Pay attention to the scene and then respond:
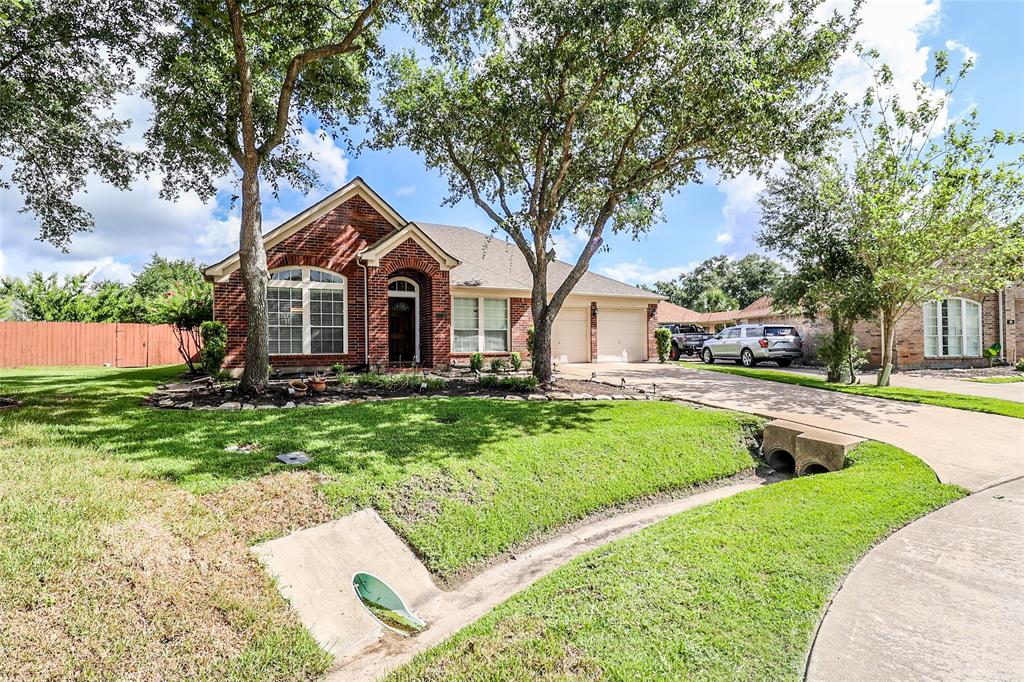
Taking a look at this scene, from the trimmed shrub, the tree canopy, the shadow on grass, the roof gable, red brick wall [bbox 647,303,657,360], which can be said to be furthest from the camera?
the tree canopy

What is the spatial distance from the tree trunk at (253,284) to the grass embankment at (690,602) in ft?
25.1

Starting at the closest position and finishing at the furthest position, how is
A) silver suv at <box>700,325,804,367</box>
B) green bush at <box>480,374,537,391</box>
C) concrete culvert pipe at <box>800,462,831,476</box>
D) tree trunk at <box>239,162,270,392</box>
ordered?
concrete culvert pipe at <box>800,462,831,476</box> → tree trunk at <box>239,162,270,392</box> → green bush at <box>480,374,537,391</box> → silver suv at <box>700,325,804,367</box>

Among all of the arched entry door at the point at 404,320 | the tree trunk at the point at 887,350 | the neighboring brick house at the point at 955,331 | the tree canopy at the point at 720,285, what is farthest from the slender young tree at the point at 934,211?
the tree canopy at the point at 720,285

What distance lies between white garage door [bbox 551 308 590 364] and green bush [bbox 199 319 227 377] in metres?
11.4

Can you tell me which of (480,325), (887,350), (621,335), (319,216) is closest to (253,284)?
(319,216)

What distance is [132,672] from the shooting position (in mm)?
2654

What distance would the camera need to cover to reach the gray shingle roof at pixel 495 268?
1662cm

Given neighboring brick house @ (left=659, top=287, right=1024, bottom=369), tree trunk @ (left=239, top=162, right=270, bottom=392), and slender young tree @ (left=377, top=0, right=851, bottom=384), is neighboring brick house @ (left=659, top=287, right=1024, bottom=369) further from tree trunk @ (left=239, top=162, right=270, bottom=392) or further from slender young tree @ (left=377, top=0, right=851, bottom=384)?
tree trunk @ (left=239, top=162, right=270, bottom=392)

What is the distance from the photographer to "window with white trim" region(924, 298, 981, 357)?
61.4 feet

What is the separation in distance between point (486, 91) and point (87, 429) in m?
9.75

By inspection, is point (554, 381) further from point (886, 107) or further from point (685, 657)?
point (886, 107)

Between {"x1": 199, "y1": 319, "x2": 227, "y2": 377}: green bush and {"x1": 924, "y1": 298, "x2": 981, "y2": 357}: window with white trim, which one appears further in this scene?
{"x1": 924, "y1": 298, "x2": 981, "y2": 357}: window with white trim

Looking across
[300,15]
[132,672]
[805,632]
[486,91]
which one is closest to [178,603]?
[132,672]

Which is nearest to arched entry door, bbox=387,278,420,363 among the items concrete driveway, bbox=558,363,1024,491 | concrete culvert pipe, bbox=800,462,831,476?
concrete driveway, bbox=558,363,1024,491
